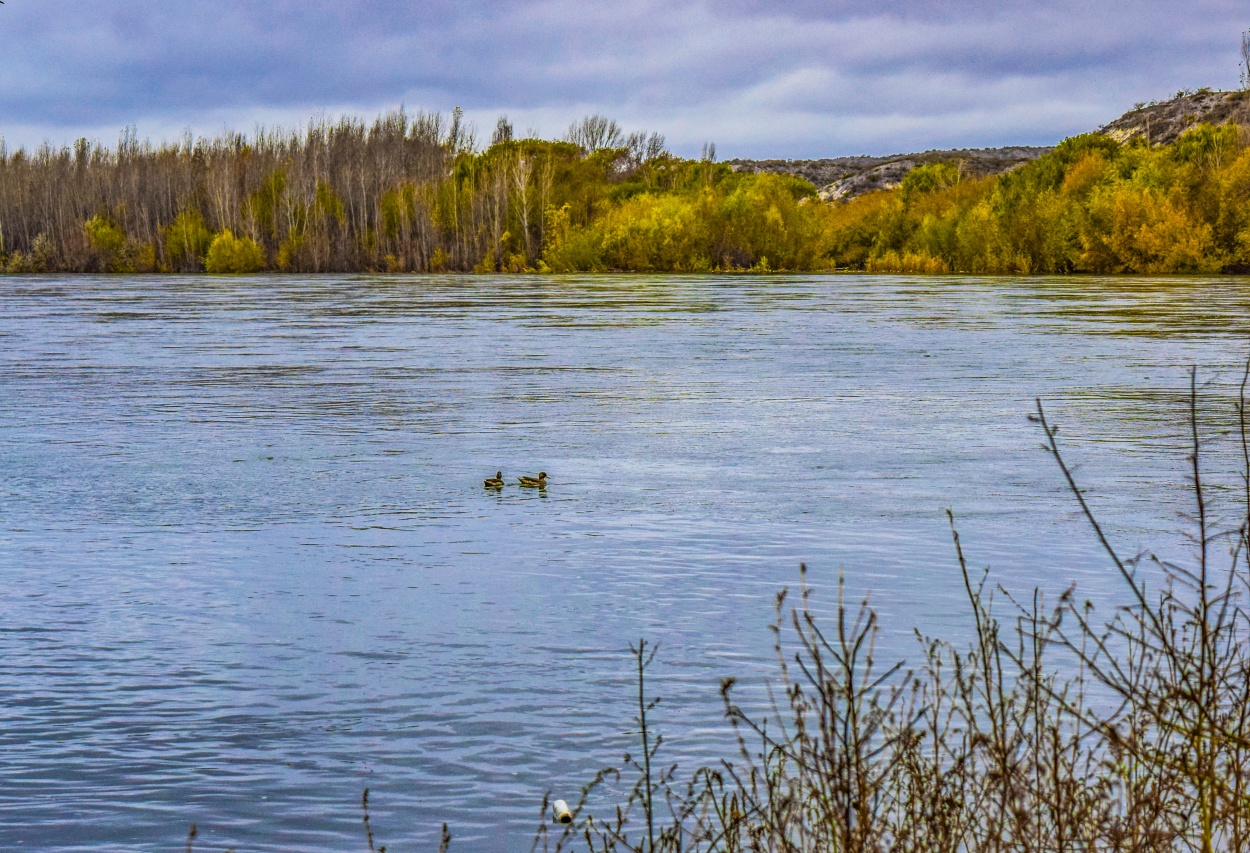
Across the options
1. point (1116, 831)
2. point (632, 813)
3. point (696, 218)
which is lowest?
point (632, 813)

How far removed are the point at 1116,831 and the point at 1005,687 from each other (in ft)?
8.03

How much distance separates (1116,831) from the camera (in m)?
3.01

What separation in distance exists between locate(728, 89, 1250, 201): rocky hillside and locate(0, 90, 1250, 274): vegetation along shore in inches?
334

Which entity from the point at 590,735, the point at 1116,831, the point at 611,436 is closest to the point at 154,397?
the point at 611,436

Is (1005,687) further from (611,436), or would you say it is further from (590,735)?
(611,436)

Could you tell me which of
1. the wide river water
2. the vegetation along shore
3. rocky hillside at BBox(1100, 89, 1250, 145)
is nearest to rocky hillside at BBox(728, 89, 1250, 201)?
rocky hillside at BBox(1100, 89, 1250, 145)

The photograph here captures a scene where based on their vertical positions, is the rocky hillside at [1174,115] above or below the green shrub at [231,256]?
above

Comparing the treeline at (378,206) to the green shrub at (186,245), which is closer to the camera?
the treeline at (378,206)

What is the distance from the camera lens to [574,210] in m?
79.9

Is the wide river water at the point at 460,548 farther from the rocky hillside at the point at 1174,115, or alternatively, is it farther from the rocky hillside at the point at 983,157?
the rocky hillside at the point at 1174,115

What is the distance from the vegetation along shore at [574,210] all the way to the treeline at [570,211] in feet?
0.37

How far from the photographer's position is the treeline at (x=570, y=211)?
59156mm

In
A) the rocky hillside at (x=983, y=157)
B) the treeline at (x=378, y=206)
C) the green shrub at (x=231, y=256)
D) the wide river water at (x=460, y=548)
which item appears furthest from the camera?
A: the rocky hillside at (x=983, y=157)

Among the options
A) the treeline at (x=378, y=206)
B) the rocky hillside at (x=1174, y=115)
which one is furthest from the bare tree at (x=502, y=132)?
the rocky hillside at (x=1174, y=115)
